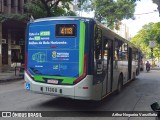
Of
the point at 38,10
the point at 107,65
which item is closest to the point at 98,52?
the point at 107,65

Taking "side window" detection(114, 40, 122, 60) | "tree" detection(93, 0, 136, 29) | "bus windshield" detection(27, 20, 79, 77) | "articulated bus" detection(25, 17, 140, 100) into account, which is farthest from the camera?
"tree" detection(93, 0, 136, 29)

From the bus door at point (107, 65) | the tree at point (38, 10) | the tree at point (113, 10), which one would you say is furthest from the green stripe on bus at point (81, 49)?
the tree at point (113, 10)

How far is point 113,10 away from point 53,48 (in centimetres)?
3352

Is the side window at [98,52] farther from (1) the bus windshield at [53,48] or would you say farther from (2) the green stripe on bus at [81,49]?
(1) the bus windshield at [53,48]

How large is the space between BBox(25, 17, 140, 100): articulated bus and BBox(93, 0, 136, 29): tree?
31640 millimetres

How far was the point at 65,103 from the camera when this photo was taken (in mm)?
10922

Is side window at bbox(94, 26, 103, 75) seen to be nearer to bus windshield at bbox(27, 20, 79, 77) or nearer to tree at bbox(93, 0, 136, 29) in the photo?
bus windshield at bbox(27, 20, 79, 77)

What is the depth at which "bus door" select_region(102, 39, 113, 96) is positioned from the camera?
10.7 meters

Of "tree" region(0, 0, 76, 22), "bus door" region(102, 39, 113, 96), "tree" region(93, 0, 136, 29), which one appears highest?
"tree" region(93, 0, 136, 29)

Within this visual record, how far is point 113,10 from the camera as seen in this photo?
42.3 meters

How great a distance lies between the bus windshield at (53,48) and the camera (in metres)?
9.47

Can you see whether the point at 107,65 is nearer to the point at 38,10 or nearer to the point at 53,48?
the point at 53,48

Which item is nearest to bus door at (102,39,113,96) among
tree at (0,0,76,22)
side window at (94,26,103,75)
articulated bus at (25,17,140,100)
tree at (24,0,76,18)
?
articulated bus at (25,17,140,100)

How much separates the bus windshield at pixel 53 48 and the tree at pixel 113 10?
32116mm
